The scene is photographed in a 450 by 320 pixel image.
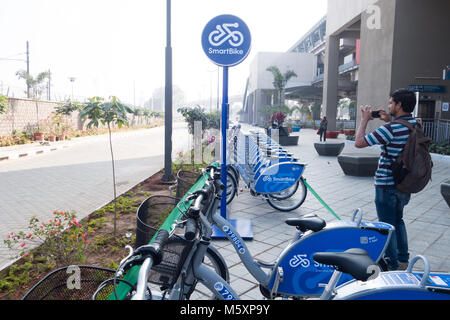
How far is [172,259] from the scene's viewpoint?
1876 millimetres

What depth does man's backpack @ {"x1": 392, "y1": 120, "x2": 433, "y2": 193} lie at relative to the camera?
3195 millimetres

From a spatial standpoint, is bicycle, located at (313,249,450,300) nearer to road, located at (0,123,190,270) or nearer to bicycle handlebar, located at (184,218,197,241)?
bicycle handlebar, located at (184,218,197,241)

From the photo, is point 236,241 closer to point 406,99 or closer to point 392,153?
point 392,153

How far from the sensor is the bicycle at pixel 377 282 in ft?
5.56

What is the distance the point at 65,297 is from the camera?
1.89 metres

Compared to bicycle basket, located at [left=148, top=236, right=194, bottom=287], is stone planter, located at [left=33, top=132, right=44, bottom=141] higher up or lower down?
lower down

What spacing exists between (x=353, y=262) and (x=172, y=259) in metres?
0.89

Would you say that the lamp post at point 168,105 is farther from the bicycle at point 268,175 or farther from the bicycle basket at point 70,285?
the bicycle basket at point 70,285

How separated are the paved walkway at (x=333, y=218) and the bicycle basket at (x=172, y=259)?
4.91 ft

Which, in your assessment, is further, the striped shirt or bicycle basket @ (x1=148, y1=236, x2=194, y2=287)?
the striped shirt

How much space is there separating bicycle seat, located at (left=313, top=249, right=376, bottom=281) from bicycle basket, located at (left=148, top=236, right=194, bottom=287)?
2.16ft

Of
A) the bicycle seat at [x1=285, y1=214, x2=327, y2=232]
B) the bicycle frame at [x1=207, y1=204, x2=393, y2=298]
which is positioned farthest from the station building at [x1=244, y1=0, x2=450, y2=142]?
the bicycle seat at [x1=285, y1=214, x2=327, y2=232]
